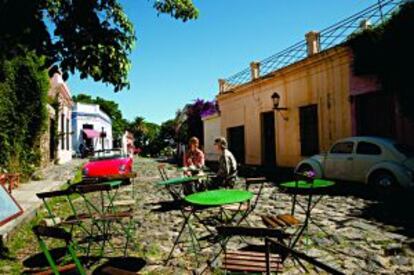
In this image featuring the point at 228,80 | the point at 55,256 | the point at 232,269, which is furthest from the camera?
the point at 228,80

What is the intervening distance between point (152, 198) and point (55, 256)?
4.71 m

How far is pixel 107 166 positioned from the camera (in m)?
12.3

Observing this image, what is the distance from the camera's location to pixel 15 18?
271 cm

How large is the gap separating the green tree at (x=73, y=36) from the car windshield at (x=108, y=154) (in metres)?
9.58

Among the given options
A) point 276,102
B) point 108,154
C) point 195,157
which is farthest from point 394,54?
point 108,154

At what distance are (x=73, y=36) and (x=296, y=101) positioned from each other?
1267 centimetres

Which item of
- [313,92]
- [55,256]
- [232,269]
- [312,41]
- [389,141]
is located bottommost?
[55,256]

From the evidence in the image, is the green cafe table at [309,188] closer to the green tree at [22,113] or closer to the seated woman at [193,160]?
the seated woman at [193,160]

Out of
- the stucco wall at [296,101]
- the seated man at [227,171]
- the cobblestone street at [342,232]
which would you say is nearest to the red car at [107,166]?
the cobblestone street at [342,232]

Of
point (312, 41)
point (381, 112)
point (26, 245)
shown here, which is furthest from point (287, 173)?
point (26, 245)

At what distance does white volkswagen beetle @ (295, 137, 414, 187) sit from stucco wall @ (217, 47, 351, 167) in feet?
7.85

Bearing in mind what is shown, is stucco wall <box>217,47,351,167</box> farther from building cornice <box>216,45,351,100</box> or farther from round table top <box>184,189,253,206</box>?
round table top <box>184,189,253,206</box>

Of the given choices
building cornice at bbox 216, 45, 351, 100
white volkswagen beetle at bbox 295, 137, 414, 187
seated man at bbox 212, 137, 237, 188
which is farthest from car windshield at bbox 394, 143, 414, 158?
seated man at bbox 212, 137, 237, 188

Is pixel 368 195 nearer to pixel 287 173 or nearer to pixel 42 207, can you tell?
pixel 287 173
